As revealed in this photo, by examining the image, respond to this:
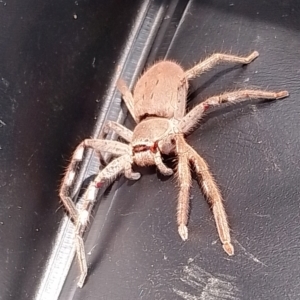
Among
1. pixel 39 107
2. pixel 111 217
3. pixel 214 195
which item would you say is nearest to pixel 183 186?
pixel 214 195

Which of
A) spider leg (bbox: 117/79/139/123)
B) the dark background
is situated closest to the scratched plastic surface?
the dark background

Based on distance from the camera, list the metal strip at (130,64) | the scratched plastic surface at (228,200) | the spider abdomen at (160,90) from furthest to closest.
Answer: the metal strip at (130,64) → the spider abdomen at (160,90) → the scratched plastic surface at (228,200)

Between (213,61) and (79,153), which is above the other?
(213,61)

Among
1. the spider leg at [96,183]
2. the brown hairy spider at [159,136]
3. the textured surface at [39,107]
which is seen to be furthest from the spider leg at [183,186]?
the textured surface at [39,107]

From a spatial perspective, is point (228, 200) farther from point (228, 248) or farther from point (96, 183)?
point (96, 183)

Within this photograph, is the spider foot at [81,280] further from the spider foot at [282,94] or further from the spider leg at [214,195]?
the spider foot at [282,94]

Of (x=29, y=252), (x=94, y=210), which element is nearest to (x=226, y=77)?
(x=94, y=210)

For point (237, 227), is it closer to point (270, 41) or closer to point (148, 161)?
point (148, 161)
